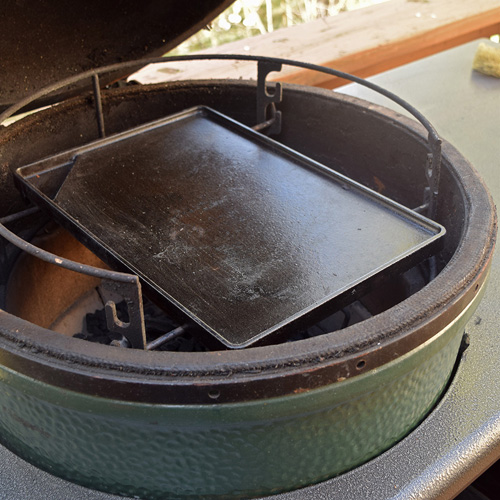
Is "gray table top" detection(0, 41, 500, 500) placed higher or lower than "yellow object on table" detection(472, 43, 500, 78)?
lower

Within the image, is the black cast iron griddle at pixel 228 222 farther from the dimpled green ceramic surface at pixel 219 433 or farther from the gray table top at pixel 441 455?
the gray table top at pixel 441 455

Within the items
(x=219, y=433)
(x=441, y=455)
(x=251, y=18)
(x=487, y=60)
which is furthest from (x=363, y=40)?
(x=219, y=433)

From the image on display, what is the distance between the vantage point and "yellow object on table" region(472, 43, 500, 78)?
2.27 m

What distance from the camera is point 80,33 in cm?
158

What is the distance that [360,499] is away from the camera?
0.99 meters

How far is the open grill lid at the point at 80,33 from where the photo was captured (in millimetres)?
1495

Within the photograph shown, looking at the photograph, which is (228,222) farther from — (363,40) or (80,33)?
(363,40)

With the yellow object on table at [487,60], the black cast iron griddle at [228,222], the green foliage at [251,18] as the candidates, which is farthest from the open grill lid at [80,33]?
the green foliage at [251,18]

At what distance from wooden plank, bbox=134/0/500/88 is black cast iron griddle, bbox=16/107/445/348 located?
0.84 metres

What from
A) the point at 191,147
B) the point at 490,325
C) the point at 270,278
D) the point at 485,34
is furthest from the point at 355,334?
the point at 485,34

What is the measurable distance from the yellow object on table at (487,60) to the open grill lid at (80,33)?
112cm

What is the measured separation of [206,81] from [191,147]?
236mm

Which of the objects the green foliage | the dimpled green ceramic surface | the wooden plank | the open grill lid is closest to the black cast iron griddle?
the dimpled green ceramic surface

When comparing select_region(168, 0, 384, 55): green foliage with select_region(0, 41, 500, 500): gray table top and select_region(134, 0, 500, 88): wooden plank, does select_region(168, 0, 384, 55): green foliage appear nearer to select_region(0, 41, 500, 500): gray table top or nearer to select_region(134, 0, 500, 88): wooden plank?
select_region(134, 0, 500, 88): wooden plank
